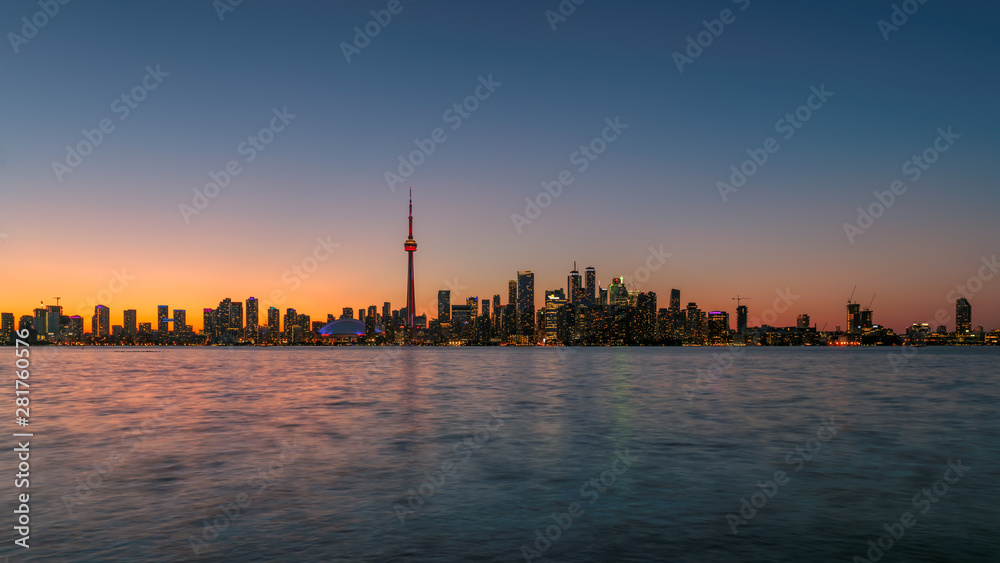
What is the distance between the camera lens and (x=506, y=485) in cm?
2359

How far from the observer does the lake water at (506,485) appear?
642 inches

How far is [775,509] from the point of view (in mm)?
20125

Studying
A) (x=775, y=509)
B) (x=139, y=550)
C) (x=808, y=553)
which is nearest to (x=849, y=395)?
(x=775, y=509)

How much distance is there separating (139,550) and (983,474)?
1152 inches

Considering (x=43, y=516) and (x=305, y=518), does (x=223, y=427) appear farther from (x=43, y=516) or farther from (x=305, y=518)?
(x=305, y=518)

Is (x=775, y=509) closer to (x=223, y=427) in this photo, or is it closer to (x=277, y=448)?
(x=277, y=448)

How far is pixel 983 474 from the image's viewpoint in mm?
26281

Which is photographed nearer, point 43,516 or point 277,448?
point 43,516

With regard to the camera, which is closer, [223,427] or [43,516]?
[43,516]

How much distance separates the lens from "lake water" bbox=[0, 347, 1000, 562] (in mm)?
16297

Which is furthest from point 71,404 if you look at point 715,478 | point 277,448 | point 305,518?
point 715,478

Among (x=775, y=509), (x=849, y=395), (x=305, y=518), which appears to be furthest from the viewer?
(x=849, y=395)

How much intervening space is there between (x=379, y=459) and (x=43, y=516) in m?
12.8

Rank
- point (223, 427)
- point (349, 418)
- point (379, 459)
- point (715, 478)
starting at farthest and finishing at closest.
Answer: point (349, 418) → point (223, 427) → point (379, 459) → point (715, 478)
